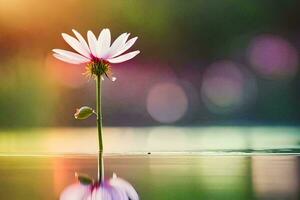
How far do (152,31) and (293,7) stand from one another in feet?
2.02

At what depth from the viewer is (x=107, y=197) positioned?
27.8 inches

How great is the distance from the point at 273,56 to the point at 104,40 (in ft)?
5.46

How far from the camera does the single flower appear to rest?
43.9 inches

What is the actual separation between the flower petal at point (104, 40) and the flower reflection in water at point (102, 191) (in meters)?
0.33

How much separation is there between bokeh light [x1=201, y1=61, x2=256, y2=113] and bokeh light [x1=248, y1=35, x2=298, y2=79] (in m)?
0.09

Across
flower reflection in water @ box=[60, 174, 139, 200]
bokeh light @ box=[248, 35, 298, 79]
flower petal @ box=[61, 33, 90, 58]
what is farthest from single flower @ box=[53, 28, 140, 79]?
bokeh light @ box=[248, 35, 298, 79]

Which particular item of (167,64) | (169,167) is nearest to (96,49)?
(169,167)

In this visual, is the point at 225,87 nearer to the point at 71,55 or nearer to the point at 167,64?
the point at 167,64

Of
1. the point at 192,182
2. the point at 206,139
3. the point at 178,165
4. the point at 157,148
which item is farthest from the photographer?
the point at 206,139

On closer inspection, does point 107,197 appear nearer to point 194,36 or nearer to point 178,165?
point 178,165

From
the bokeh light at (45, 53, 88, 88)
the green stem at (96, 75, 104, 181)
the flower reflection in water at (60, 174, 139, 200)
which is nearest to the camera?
the flower reflection in water at (60, 174, 139, 200)

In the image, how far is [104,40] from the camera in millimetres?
1118

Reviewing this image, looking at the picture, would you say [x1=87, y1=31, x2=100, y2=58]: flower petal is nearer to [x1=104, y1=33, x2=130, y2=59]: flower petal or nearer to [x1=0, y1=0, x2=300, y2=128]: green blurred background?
[x1=104, y1=33, x2=130, y2=59]: flower petal

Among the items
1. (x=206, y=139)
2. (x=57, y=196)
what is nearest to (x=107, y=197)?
(x=57, y=196)
